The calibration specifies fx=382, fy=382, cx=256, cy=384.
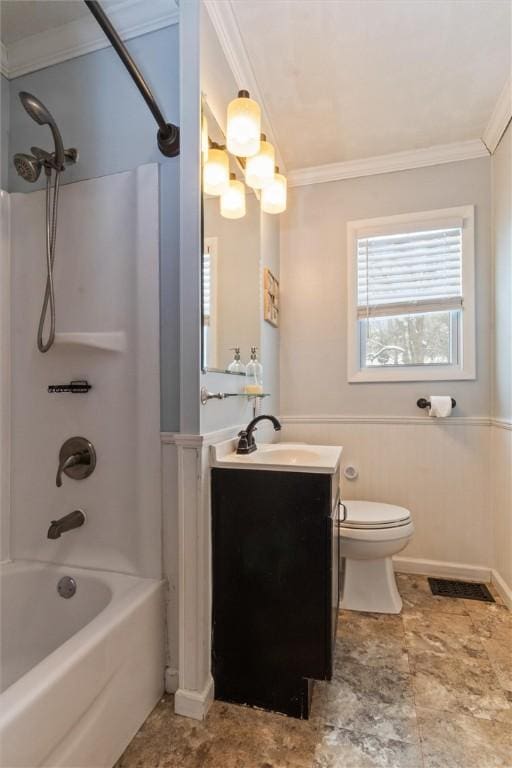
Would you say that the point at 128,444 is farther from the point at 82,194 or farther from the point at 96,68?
the point at 96,68

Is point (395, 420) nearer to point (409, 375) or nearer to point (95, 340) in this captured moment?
point (409, 375)

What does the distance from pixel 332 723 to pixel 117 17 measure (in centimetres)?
264

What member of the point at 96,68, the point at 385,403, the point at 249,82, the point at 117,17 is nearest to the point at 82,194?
the point at 96,68

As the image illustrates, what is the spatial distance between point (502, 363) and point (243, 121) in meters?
1.71

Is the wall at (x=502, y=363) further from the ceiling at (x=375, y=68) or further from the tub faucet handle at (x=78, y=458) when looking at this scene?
the tub faucet handle at (x=78, y=458)

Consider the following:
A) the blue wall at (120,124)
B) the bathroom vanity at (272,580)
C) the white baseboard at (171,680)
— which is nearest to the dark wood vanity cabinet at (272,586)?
the bathroom vanity at (272,580)

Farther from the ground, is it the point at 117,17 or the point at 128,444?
the point at 117,17

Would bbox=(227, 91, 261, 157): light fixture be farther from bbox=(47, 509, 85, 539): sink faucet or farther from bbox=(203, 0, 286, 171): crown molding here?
bbox=(47, 509, 85, 539): sink faucet

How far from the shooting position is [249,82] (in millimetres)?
1780

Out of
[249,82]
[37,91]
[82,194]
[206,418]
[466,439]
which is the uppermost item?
[249,82]

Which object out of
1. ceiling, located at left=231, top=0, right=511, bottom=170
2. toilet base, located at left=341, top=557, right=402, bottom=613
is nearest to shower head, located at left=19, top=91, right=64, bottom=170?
ceiling, located at left=231, top=0, right=511, bottom=170

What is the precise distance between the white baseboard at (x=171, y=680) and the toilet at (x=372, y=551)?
857 millimetres

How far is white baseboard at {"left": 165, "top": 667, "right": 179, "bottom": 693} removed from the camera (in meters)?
1.37

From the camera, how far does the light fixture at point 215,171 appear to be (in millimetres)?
1436
